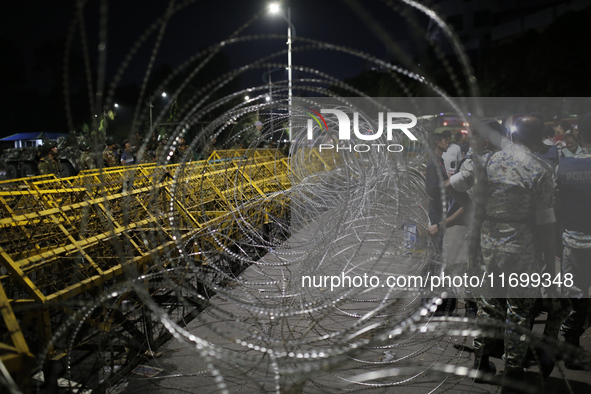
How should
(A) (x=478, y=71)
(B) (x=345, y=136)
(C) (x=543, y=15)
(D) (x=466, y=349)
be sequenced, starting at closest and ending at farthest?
(D) (x=466, y=349)
(B) (x=345, y=136)
(C) (x=543, y=15)
(A) (x=478, y=71)

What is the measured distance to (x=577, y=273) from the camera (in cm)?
431

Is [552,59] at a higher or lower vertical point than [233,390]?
higher

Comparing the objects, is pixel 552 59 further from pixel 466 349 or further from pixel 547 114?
pixel 466 349

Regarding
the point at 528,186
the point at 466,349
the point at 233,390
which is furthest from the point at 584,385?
the point at 233,390

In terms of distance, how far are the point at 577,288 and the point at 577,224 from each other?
2.07 feet

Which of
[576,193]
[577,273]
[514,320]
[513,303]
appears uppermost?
[576,193]

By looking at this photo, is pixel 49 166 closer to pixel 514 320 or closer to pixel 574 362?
pixel 514 320

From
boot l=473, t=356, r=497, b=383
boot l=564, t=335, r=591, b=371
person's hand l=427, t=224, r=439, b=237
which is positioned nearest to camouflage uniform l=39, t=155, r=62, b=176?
person's hand l=427, t=224, r=439, b=237

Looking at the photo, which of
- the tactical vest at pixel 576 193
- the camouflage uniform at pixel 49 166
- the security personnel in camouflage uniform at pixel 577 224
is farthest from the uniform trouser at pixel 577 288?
the camouflage uniform at pixel 49 166

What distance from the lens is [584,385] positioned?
12.5ft

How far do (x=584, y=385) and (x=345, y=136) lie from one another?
18.4 ft

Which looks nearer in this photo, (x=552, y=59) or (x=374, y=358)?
(x=374, y=358)

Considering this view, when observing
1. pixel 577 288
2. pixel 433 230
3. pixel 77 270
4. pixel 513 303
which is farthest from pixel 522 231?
pixel 77 270

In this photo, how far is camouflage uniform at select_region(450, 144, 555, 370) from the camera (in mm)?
3738
